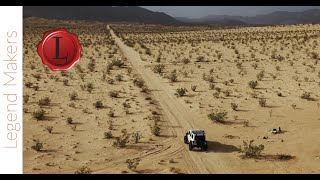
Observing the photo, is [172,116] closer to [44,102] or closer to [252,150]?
[252,150]

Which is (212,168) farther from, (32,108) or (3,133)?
(32,108)

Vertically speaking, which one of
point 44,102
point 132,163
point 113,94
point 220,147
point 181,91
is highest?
point 181,91

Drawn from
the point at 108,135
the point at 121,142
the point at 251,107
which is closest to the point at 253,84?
the point at 251,107

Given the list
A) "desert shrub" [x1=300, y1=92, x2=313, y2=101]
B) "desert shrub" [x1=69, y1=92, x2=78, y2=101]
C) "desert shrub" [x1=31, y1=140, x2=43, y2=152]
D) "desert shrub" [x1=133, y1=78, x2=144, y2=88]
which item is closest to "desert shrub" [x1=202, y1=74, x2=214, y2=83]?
"desert shrub" [x1=133, y1=78, x2=144, y2=88]

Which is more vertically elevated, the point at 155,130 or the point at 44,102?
the point at 44,102

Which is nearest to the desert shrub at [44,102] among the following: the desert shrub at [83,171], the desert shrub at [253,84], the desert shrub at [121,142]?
the desert shrub at [121,142]

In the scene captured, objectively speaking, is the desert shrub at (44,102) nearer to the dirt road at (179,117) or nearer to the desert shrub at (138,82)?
the dirt road at (179,117)

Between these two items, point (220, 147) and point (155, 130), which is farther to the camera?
point (155, 130)
